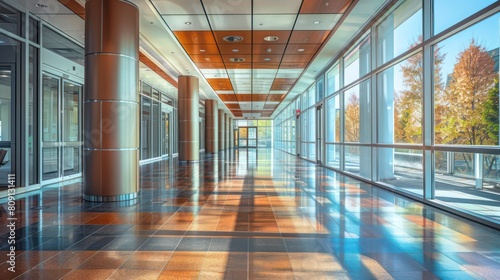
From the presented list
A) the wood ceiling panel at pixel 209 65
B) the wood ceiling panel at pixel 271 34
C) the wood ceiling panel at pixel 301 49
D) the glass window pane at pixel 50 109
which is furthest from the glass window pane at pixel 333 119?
the glass window pane at pixel 50 109

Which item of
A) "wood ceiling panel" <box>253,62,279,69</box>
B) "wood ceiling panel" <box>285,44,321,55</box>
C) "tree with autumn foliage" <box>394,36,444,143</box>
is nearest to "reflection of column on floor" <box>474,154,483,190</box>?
"tree with autumn foliage" <box>394,36,444,143</box>

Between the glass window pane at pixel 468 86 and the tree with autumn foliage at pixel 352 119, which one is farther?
the tree with autumn foliage at pixel 352 119

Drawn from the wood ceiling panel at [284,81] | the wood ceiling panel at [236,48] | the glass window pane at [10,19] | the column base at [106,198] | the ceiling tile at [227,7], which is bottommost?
the column base at [106,198]

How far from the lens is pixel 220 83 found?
746 inches

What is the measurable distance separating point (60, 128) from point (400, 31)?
29.6 feet

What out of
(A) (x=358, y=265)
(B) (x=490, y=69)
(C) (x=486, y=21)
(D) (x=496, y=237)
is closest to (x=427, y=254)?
(A) (x=358, y=265)

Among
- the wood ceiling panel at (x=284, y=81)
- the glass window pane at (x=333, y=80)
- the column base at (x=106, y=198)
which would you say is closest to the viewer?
the column base at (x=106, y=198)

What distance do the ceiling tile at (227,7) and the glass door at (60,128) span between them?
4.48 metres

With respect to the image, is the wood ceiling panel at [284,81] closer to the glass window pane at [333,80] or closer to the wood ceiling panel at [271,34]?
the glass window pane at [333,80]

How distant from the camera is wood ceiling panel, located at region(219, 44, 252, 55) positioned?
1150 cm

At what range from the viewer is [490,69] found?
4.93 meters

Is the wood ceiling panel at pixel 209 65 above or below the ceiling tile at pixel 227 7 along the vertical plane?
below

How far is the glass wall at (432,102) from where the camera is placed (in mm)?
5074

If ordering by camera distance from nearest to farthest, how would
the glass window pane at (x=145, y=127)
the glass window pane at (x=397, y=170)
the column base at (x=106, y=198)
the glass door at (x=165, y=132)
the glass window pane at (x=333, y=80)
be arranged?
the column base at (x=106, y=198) → the glass window pane at (x=397, y=170) → the glass window pane at (x=333, y=80) → the glass window pane at (x=145, y=127) → the glass door at (x=165, y=132)
